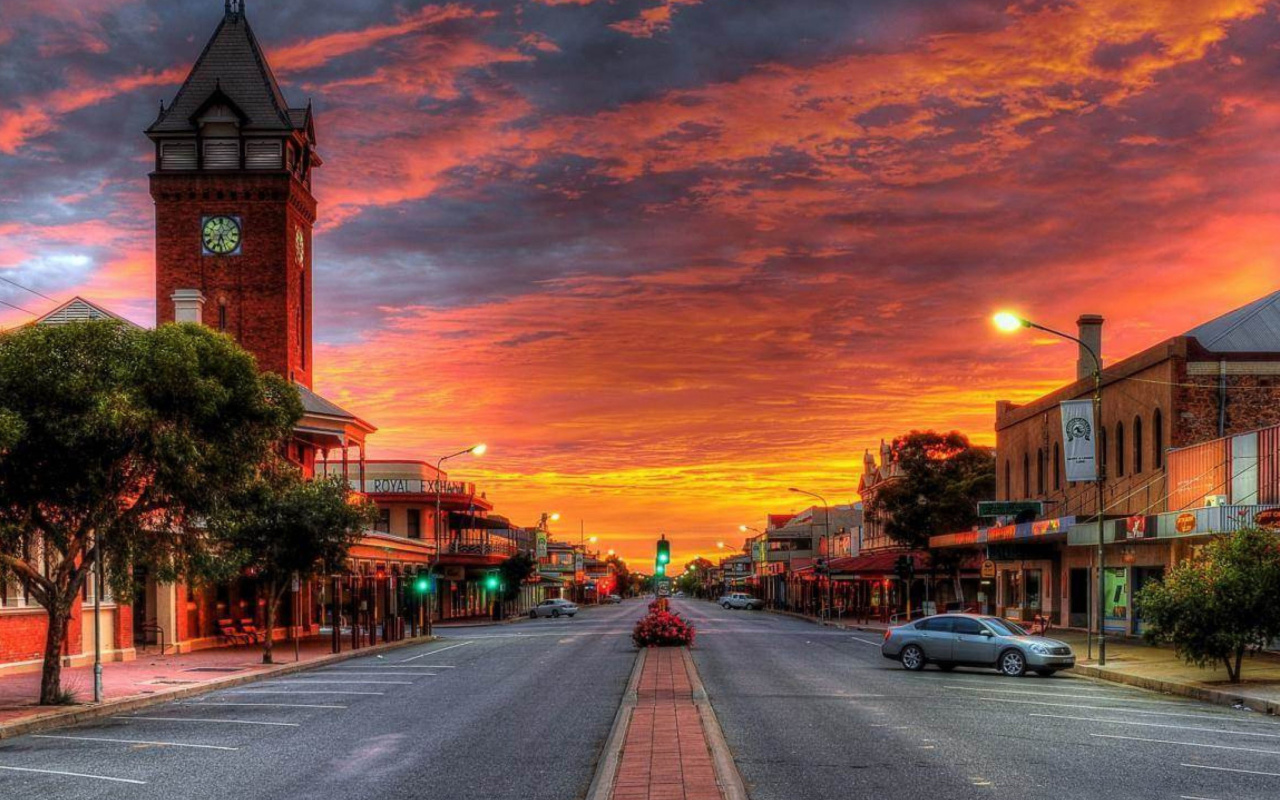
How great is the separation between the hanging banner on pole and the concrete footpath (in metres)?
5.16

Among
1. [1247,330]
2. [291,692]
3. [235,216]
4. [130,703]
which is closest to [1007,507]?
[1247,330]

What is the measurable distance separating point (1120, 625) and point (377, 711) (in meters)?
31.4

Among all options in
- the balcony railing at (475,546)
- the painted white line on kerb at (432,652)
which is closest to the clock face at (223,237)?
the balcony railing at (475,546)

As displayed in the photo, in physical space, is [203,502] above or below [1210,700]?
above

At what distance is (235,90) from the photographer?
6931 centimetres

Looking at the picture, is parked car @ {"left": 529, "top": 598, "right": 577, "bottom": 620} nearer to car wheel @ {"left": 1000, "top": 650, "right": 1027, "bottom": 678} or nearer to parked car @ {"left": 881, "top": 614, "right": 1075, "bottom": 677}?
parked car @ {"left": 881, "top": 614, "right": 1075, "bottom": 677}

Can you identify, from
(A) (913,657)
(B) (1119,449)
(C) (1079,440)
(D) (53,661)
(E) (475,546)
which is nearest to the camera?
(D) (53,661)

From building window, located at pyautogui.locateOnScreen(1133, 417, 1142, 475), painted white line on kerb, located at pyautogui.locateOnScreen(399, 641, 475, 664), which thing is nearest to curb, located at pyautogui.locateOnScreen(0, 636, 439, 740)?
painted white line on kerb, located at pyautogui.locateOnScreen(399, 641, 475, 664)

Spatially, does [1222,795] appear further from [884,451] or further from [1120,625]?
[884,451]

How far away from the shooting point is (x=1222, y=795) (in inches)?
505

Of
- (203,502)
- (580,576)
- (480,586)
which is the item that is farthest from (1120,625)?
(580,576)

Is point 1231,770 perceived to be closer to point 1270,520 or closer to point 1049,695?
point 1049,695

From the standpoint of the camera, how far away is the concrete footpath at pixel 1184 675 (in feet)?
77.9

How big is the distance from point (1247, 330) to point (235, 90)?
50437 mm
